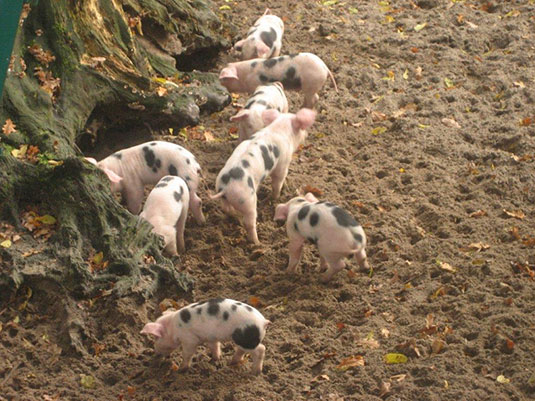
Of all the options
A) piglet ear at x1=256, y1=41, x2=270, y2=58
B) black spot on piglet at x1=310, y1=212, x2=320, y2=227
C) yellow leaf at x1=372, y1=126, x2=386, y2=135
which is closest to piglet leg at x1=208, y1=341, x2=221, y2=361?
black spot on piglet at x1=310, y1=212, x2=320, y2=227

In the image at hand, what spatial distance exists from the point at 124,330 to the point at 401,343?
187 cm

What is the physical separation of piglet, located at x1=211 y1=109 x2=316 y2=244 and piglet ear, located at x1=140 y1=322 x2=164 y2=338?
137 centimetres

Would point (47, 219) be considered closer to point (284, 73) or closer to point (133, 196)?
point (133, 196)

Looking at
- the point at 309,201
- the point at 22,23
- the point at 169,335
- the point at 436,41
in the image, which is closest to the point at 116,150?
the point at 22,23

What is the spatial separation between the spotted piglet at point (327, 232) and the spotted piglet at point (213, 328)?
1.02 metres

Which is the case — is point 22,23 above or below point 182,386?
above

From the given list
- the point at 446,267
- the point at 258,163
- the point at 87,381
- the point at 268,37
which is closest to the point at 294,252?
the point at 258,163

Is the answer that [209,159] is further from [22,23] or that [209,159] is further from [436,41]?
[436,41]

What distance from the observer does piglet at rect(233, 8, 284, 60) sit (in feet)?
28.7

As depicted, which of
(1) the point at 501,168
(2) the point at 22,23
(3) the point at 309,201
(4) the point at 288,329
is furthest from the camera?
(1) the point at 501,168

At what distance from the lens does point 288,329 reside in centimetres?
583

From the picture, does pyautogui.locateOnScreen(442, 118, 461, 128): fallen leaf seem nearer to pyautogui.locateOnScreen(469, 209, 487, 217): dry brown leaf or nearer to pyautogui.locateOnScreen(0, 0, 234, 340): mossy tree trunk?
pyautogui.locateOnScreen(469, 209, 487, 217): dry brown leaf

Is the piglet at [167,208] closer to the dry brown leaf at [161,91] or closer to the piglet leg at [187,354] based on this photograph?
the piglet leg at [187,354]

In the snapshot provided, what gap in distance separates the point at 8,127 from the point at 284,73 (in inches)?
121
